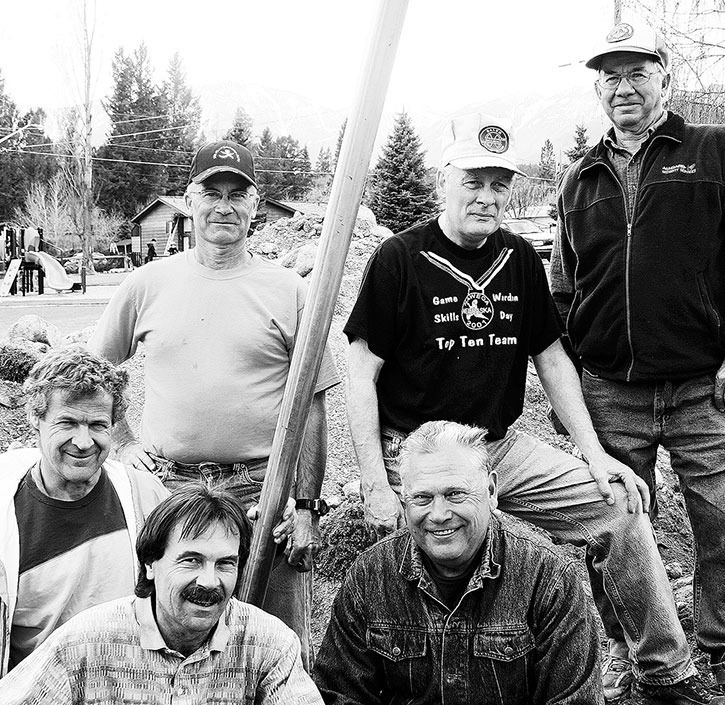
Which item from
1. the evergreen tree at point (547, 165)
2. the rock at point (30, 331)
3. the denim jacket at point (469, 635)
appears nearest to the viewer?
the denim jacket at point (469, 635)

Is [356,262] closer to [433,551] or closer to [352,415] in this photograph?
[352,415]

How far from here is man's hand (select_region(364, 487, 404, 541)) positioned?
3.07 metres

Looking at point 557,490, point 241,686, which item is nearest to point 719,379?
point 557,490

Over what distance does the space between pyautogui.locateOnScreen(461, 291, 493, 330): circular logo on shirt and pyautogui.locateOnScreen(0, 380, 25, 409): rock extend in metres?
4.79

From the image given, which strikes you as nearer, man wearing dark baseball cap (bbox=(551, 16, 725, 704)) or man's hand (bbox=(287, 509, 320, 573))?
man's hand (bbox=(287, 509, 320, 573))

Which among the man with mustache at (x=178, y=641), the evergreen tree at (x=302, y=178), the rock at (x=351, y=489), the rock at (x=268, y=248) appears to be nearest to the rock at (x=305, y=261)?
the rock at (x=268, y=248)

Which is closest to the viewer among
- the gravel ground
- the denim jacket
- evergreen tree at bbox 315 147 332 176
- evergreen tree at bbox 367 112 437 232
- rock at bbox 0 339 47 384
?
the denim jacket

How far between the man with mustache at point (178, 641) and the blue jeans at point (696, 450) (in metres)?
1.78

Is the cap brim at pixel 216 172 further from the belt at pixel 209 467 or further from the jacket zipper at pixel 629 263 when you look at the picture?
the jacket zipper at pixel 629 263

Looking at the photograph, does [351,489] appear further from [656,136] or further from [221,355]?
[656,136]

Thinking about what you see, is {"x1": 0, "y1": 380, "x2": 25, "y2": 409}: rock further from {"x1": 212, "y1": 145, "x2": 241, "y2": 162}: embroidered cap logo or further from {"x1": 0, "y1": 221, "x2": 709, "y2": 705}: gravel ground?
{"x1": 212, "y1": 145, "x2": 241, "y2": 162}: embroidered cap logo

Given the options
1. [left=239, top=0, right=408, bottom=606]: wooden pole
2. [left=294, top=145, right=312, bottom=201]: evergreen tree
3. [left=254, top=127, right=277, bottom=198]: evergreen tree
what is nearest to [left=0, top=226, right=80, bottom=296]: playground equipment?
[left=239, top=0, right=408, bottom=606]: wooden pole

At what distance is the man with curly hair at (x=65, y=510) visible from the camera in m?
2.69

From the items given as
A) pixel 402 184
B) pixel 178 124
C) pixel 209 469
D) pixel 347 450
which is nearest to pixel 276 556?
pixel 209 469
